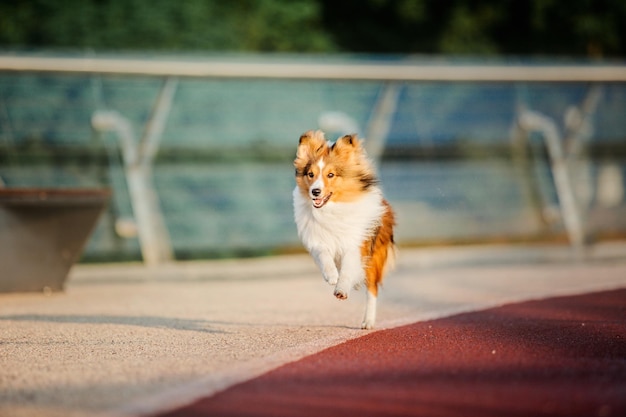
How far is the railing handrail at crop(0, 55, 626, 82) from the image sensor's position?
17.3 meters

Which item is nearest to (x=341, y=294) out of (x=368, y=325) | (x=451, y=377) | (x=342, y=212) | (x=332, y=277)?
(x=332, y=277)

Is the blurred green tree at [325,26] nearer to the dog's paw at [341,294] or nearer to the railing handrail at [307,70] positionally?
the railing handrail at [307,70]

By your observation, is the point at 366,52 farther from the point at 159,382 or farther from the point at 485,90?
the point at 159,382

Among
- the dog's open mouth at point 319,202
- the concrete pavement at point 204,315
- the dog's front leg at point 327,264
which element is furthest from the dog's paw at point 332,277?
the dog's open mouth at point 319,202

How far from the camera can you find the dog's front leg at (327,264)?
29.7 ft

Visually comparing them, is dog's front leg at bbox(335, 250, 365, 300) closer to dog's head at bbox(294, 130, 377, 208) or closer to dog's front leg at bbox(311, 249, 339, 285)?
dog's front leg at bbox(311, 249, 339, 285)

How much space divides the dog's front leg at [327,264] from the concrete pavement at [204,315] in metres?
0.42

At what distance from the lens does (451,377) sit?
679cm

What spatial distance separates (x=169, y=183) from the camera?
18188mm

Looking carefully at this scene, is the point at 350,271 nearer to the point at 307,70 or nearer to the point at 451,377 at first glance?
the point at 451,377

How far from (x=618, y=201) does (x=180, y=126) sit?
7183 millimetres

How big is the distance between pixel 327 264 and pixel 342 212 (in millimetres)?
506

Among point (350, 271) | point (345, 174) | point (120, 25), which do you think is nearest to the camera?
point (350, 271)

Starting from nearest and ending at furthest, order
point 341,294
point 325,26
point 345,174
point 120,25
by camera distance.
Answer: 1. point 341,294
2. point 345,174
3. point 120,25
4. point 325,26
